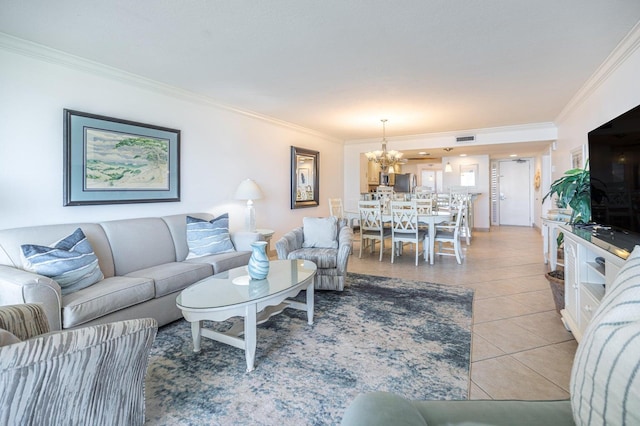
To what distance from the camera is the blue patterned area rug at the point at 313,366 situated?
66.6 inches

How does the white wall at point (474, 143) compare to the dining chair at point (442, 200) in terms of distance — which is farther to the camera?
the dining chair at point (442, 200)

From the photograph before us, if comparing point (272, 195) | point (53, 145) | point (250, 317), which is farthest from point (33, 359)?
point (272, 195)

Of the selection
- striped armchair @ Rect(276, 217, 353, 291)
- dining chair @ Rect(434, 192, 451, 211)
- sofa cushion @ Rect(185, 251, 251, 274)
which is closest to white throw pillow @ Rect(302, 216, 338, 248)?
striped armchair @ Rect(276, 217, 353, 291)

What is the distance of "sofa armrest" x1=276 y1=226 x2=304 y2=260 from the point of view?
357cm

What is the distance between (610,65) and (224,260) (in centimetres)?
430

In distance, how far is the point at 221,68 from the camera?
10.8 ft

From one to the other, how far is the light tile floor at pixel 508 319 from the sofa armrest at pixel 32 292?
256 centimetres

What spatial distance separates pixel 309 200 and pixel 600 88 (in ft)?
15.5

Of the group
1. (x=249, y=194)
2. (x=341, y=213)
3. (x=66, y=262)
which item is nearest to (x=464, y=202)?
(x=341, y=213)

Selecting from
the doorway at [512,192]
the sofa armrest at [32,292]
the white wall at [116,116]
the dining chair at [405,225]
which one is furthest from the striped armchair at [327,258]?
the doorway at [512,192]

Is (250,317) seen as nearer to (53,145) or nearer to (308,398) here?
(308,398)

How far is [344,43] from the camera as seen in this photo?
8.95ft

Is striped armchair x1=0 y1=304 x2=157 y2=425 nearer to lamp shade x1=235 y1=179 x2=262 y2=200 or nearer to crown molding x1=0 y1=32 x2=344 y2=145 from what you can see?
crown molding x1=0 y1=32 x2=344 y2=145

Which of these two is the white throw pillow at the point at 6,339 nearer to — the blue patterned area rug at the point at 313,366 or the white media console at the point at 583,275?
the blue patterned area rug at the point at 313,366
